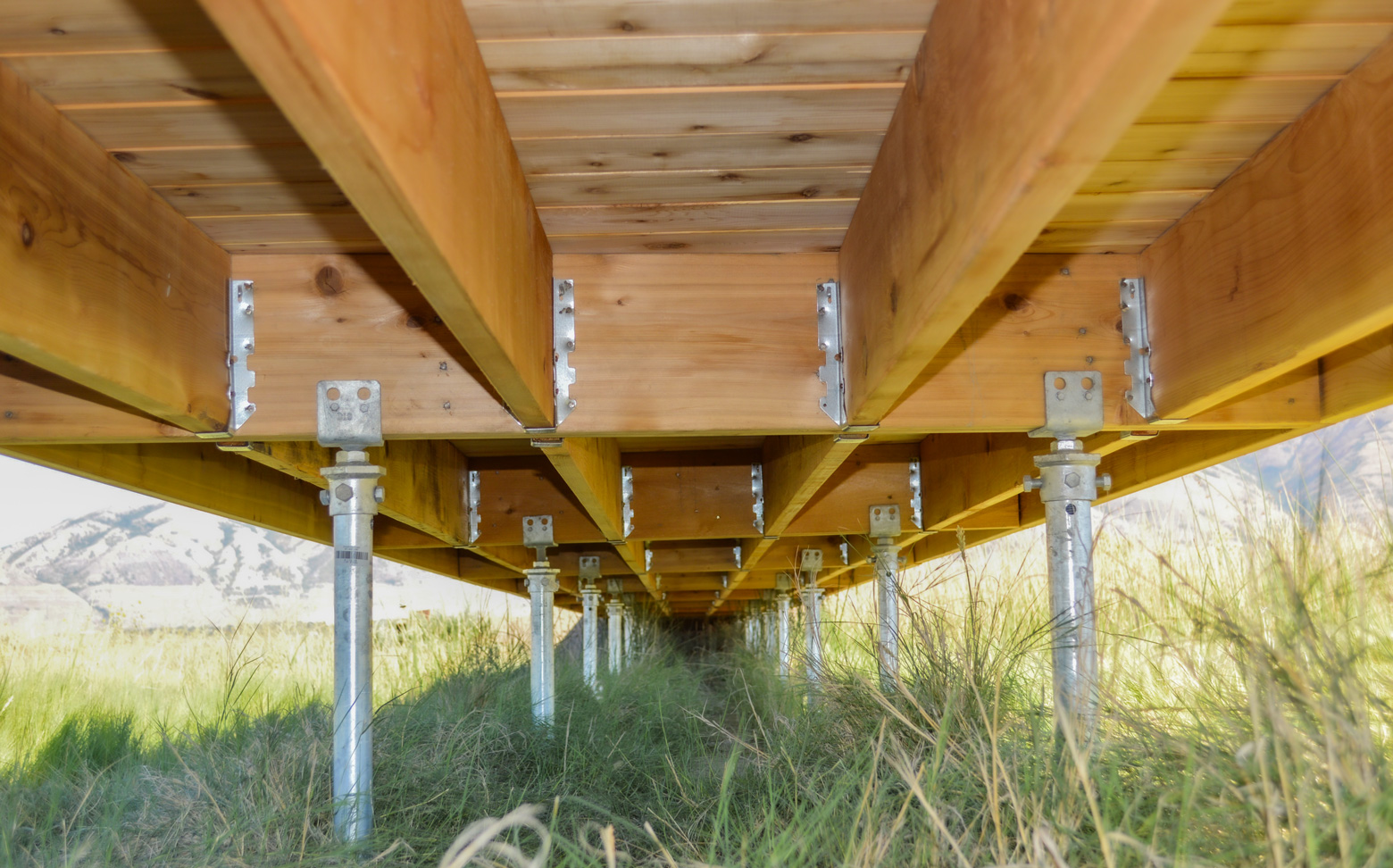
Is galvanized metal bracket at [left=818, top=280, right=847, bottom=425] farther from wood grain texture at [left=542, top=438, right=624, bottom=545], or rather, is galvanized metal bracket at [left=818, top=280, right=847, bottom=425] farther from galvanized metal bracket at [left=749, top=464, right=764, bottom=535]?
galvanized metal bracket at [left=749, top=464, right=764, bottom=535]

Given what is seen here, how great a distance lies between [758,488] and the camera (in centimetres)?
570

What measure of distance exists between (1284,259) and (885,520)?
11.2 feet

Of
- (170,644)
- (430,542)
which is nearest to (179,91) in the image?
(430,542)

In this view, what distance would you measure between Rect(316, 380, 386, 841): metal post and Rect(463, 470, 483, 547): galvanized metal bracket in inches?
94.3

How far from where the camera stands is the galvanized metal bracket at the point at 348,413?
115 inches

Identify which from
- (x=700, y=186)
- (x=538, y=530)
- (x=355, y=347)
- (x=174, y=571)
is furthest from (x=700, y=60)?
(x=174, y=571)

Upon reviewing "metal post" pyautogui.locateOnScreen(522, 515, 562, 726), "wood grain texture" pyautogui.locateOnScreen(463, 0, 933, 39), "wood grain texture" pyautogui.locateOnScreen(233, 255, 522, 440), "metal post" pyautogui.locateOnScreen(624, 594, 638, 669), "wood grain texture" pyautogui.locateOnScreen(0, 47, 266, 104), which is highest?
"wood grain texture" pyautogui.locateOnScreen(463, 0, 933, 39)

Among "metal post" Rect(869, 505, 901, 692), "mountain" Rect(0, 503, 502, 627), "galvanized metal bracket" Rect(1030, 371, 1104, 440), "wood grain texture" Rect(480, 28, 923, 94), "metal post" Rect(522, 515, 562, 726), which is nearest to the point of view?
"wood grain texture" Rect(480, 28, 923, 94)

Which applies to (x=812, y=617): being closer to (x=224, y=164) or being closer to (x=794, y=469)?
(x=794, y=469)

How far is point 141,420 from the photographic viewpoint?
300 cm

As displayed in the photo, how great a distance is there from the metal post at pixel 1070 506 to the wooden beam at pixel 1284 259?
24cm

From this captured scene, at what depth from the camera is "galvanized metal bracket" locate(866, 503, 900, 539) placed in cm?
554

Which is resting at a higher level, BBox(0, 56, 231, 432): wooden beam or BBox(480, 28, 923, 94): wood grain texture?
BBox(480, 28, 923, 94): wood grain texture

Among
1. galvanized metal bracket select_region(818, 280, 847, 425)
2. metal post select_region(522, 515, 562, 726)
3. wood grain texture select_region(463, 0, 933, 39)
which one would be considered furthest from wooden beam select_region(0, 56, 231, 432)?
metal post select_region(522, 515, 562, 726)
